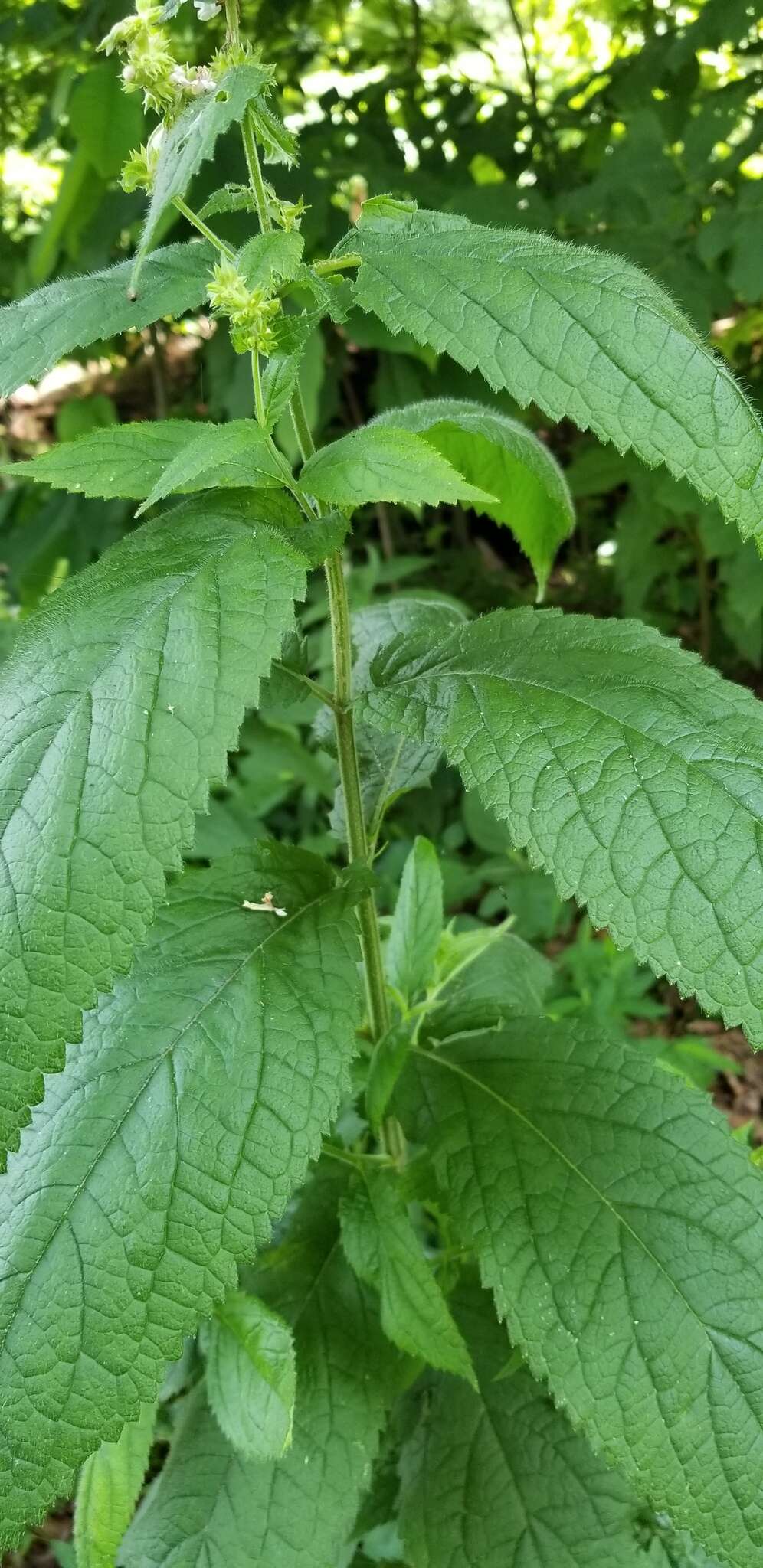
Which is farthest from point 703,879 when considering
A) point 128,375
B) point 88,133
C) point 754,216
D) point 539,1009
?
point 128,375

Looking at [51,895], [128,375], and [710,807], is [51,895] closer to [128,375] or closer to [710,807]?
[710,807]

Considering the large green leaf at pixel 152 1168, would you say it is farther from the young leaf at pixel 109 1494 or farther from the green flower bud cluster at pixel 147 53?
the green flower bud cluster at pixel 147 53

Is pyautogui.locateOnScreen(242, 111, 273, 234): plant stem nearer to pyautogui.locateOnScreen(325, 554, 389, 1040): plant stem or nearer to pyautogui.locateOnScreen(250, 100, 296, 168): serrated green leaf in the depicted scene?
pyautogui.locateOnScreen(250, 100, 296, 168): serrated green leaf

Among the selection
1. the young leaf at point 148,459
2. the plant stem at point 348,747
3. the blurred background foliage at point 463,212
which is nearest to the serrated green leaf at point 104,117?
the blurred background foliage at point 463,212

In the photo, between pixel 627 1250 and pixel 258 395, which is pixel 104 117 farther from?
pixel 627 1250

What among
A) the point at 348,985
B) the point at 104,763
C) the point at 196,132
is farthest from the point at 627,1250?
the point at 196,132

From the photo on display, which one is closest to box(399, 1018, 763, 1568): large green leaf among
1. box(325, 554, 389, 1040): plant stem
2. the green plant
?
the green plant
